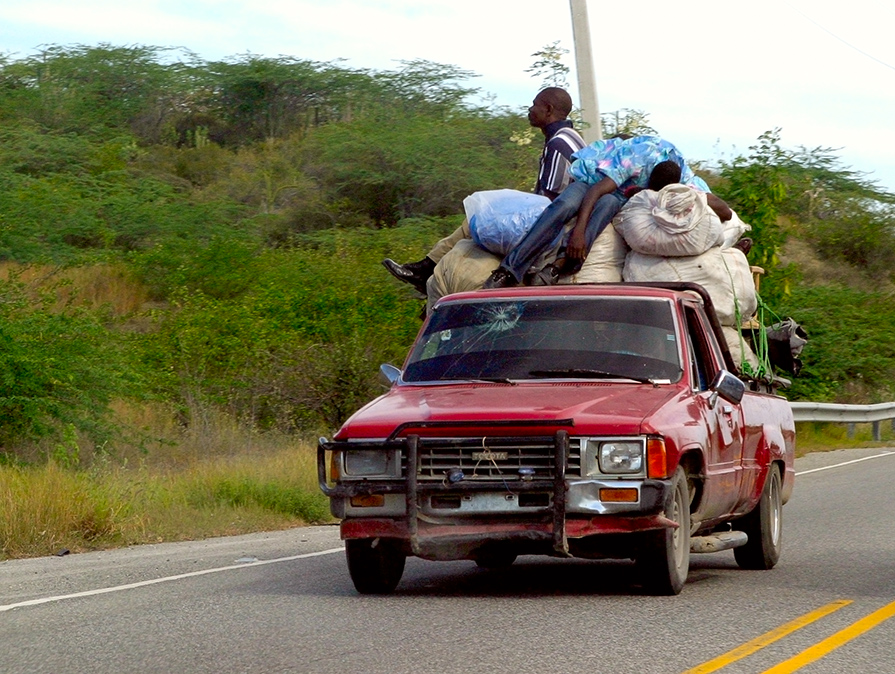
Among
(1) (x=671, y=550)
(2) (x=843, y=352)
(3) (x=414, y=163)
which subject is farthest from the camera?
(3) (x=414, y=163)

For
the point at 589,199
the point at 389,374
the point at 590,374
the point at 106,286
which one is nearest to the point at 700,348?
the point at 590,374

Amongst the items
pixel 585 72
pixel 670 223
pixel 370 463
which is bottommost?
pixel 370 463

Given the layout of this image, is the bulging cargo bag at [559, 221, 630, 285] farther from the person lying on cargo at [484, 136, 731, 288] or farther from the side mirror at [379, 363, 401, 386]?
the side mirror at [379, 363, 401, 386]

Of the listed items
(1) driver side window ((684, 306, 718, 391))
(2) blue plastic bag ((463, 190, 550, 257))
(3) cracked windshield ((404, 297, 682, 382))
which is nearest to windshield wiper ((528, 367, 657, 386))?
(3) cracked windshield ((404, 297, 682, 382))

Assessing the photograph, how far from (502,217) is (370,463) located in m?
2.69

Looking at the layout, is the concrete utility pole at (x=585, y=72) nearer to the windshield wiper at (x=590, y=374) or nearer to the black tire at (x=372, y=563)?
the windshield wiper at (x=590, y=374)

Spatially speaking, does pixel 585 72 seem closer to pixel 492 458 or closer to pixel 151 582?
pixel 151 582

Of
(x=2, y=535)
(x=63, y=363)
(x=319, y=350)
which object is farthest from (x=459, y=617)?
(x=319, y=350)

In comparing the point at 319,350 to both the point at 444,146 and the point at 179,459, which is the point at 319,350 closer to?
the point at 179,459

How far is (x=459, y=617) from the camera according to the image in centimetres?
781

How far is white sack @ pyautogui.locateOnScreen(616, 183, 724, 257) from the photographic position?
32.5ft

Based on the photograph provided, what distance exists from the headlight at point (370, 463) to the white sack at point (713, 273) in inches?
105

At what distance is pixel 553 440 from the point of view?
8031 mm

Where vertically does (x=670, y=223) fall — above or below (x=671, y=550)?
above
